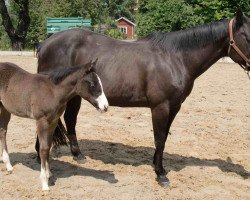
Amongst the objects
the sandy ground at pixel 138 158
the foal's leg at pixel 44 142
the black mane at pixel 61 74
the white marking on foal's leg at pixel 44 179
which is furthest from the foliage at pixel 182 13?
the white marking on foal's leg at pixel 44 179

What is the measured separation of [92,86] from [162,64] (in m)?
1.03

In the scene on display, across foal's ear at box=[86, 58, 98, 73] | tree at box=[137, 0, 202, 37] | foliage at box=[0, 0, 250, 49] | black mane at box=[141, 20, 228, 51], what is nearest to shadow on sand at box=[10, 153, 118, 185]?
foal's ear at box=[86, 58, 98, 73]

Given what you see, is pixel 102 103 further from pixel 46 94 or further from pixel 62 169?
pixel 62 169

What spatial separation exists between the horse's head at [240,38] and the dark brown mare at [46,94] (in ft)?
5.50

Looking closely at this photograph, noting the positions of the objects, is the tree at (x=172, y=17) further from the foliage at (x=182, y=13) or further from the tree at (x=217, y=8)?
the tree at (x=217, y=8)

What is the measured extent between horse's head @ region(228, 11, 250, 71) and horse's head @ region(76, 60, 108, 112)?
5.46 ft

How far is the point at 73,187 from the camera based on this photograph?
453cm

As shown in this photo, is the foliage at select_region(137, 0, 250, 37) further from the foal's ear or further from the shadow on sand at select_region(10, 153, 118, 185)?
the foal's ear

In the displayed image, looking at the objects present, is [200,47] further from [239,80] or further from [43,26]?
[43,26]

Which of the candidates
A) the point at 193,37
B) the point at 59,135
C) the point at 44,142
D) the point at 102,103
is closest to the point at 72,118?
the point at 59,135

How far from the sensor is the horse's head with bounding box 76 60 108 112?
419cm

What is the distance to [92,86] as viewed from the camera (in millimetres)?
4215

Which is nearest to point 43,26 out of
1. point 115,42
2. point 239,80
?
point 239,80

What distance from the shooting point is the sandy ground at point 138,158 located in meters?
4.53
